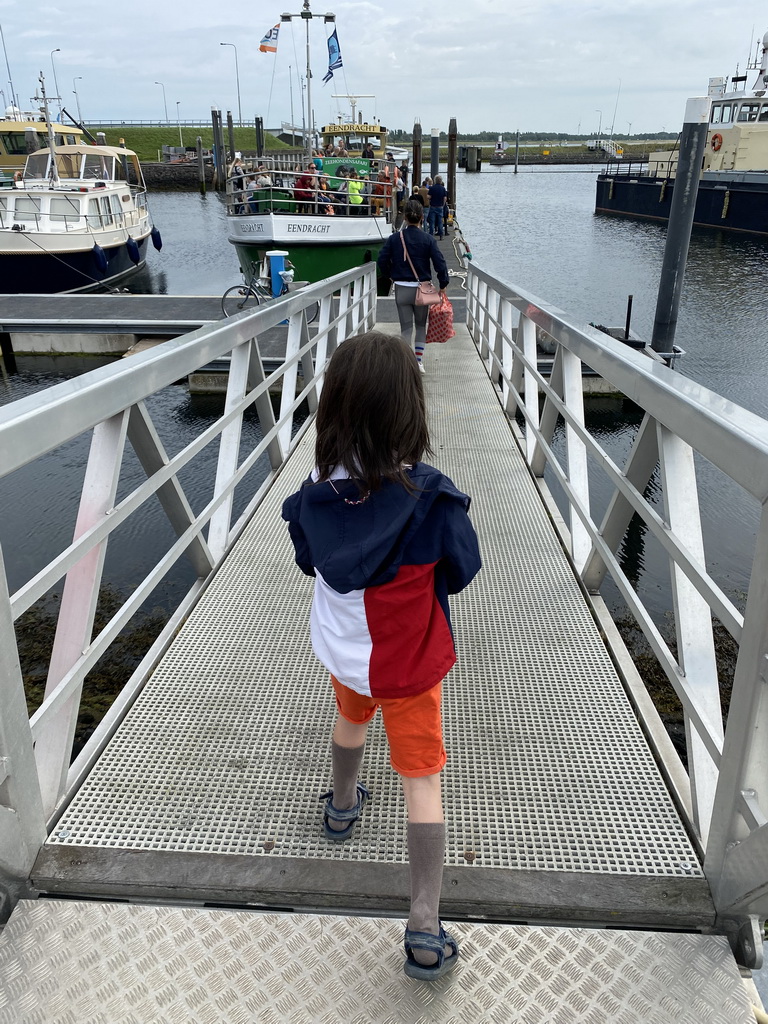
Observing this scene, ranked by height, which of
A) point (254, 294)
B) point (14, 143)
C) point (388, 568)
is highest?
point (14, 143)

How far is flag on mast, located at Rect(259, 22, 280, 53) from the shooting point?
2291 cm

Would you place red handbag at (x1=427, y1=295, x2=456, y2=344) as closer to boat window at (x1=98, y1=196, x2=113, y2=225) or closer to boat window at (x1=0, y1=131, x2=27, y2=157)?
boat window at (x1=98, y1=196, x2=113, y2=225)

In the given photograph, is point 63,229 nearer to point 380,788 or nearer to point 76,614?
point 76,614

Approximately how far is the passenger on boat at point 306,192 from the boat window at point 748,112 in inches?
953

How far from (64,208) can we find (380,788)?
20.6 metres

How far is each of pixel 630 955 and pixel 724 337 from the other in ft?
49.9

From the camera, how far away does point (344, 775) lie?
5.97ft

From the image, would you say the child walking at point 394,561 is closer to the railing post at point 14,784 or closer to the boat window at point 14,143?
the railing post at point 14,784

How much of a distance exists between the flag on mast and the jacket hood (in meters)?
26.5

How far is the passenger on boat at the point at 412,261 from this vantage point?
6.12 metres

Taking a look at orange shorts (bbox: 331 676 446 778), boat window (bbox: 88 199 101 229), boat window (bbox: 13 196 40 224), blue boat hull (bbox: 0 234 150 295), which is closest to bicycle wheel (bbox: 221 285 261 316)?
blue boat hull (bbox: 0 234 150 295)

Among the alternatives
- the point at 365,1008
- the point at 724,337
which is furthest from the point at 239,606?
the point at 724,337

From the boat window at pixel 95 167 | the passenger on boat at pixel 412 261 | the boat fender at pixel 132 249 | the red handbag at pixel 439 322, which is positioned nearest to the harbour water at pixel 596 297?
the boat fender at pixel 132 249

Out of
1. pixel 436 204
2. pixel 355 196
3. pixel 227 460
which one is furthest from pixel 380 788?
pixel 436 204
